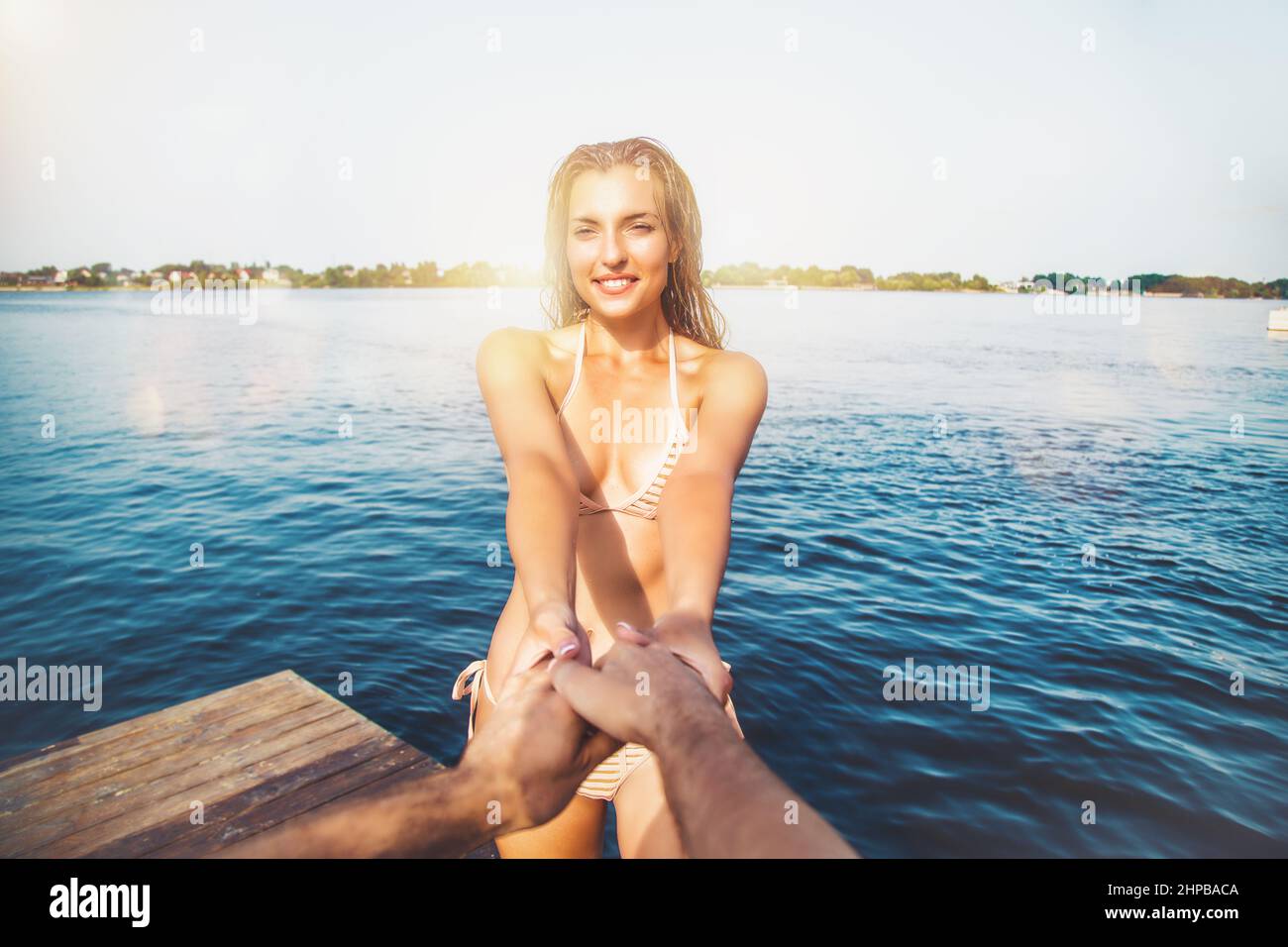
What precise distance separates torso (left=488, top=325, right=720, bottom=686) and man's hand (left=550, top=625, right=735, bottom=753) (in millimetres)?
931

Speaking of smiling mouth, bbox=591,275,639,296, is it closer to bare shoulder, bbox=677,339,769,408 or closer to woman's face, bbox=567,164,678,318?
woman's face, bbox=567,164,678,318

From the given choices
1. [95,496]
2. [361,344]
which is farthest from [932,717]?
[361,344]

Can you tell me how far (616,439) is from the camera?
353 cm

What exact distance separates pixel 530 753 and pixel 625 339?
2213mm

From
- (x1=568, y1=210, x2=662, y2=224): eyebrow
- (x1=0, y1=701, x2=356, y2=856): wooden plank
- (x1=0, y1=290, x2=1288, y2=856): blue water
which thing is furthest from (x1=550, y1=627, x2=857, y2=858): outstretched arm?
(x1=0, y1=290, x2=1288, y2=856): blue water

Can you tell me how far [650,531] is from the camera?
11.4 ft

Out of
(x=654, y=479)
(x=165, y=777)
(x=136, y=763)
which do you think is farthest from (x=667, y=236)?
(x=136, y=763)

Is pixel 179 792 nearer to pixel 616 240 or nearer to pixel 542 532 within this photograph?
pixel 542 532

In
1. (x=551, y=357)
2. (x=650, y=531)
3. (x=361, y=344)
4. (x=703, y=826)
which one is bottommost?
(x=703, y=826)

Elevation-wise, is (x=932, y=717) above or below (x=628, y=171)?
below
